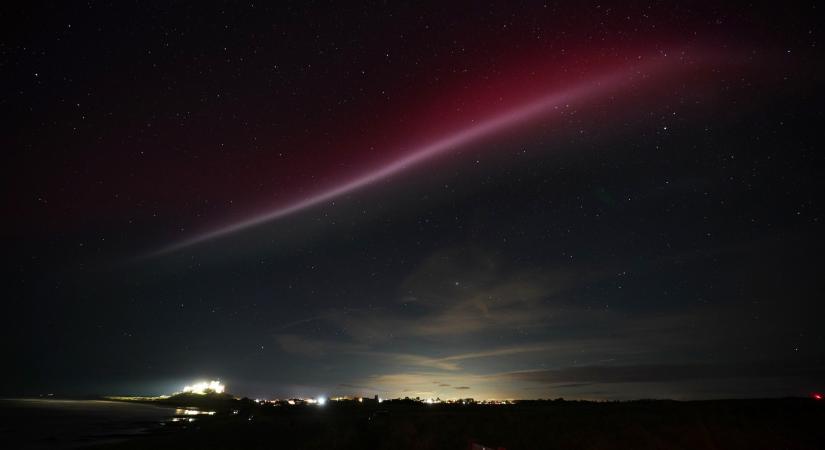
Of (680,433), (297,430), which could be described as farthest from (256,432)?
(680,433)

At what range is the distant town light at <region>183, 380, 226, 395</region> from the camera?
174m

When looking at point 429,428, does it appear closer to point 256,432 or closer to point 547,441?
point 547,441

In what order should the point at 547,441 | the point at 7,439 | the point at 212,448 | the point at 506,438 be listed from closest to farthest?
the point at 547,441
the point at 506,438
the point at 212,448
the point at 7,439

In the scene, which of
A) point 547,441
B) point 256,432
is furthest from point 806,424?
point 256,432

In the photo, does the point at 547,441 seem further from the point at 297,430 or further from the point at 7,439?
the point at 7,439

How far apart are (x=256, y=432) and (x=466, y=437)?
2004cm

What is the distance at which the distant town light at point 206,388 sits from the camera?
174 metres

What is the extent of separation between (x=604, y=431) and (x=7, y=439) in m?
44.4

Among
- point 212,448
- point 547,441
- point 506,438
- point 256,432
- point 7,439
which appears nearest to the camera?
point 547,441

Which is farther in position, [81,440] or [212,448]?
[81,440]

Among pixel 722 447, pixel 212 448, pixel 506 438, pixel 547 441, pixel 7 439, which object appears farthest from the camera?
pixel 7 439

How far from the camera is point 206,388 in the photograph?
178m

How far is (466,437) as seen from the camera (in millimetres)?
22688

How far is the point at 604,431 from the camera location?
2272 centimetres
